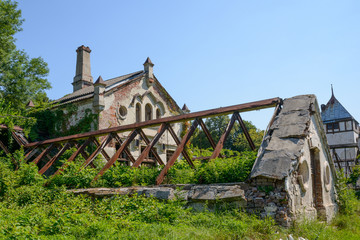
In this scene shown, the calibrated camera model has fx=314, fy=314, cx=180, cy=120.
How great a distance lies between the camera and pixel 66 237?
520cm

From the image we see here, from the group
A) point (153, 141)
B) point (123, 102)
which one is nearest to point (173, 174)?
point (153, 141)

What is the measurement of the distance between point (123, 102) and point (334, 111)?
1123 inches

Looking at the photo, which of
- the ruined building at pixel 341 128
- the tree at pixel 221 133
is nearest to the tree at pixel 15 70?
the tree at pixel 221 133

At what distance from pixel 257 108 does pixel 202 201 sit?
10.9 ft

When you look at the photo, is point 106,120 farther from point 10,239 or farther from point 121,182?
point 10,239

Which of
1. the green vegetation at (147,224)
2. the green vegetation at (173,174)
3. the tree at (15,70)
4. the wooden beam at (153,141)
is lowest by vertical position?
the green vegetation at (147,224)

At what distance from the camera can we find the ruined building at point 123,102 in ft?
59.2

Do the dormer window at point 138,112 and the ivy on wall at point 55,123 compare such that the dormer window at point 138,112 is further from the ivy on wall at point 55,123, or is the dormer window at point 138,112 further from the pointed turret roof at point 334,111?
the pointed turret roof at point 334,111

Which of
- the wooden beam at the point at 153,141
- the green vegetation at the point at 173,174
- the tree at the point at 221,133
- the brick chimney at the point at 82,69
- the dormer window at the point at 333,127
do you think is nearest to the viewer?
the green vegetation at the point at 173,174

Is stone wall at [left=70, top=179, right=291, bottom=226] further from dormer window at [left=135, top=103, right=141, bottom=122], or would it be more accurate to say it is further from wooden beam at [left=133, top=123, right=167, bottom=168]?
dormer window at [left=135, top=103, right=141, bottom=122]

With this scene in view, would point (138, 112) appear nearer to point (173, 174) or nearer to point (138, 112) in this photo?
point (138, 112)

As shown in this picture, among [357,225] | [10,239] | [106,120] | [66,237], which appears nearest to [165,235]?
[66,237]

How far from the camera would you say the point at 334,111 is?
37.6 m

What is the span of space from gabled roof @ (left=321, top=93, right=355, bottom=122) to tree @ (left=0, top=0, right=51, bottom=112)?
3168 cm
